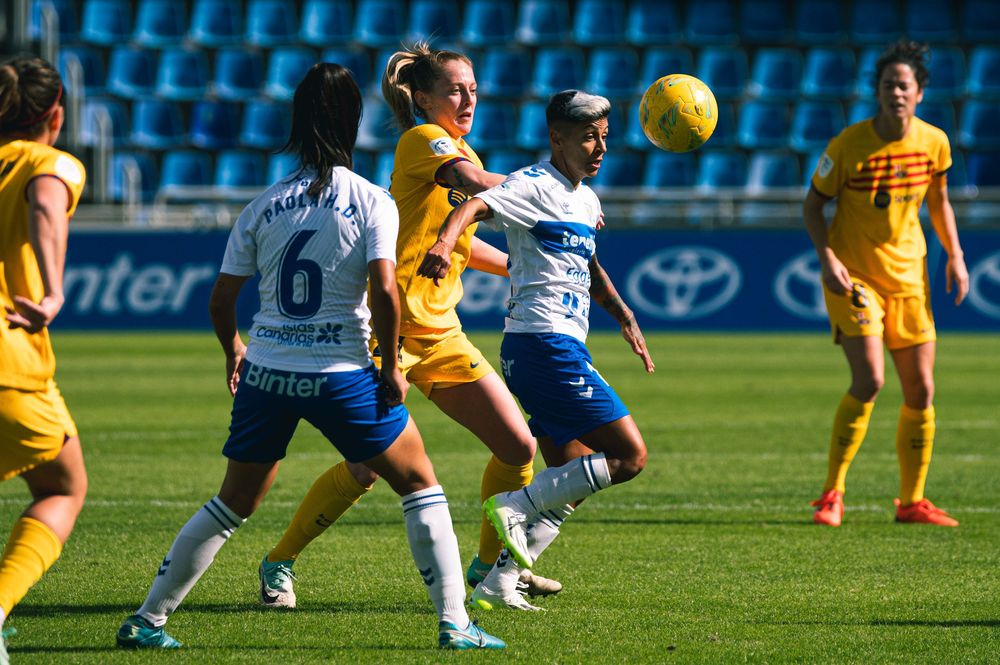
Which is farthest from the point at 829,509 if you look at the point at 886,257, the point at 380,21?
the point at 380,21

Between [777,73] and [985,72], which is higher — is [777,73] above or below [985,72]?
below

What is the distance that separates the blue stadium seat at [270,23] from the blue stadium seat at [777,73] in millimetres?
8750

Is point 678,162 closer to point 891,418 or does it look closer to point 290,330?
point 891,418

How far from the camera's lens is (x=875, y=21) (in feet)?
86.1

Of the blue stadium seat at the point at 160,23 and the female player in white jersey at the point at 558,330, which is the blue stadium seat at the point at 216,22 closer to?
the blue stadium seat at the point at 160,23

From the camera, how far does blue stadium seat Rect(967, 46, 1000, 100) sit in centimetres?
2525

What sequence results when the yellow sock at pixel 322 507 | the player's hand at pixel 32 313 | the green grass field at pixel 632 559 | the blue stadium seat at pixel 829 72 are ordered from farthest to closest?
1. the blue stadium seat at pixel 829 72
2. the yellow sock at pixel 322 507
3. the green grass field at pixel 632 559
4. the player's hand at pixel 32 313

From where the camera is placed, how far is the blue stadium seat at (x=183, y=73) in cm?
2489

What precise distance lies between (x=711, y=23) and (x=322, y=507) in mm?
22171

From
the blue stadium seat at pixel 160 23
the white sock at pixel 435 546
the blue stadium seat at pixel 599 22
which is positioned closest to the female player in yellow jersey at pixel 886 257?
the white sock at pixel 435 546

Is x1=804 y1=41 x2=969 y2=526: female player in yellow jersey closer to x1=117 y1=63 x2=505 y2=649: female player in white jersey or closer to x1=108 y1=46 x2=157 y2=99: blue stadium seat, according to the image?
x1=117 y1=63 x2=505 y2=649: female player in white jersey

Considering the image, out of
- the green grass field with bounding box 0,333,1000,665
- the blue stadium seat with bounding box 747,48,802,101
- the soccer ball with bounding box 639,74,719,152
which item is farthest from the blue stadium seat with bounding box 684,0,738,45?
the soccer ball with bounding box 639,74,719,152

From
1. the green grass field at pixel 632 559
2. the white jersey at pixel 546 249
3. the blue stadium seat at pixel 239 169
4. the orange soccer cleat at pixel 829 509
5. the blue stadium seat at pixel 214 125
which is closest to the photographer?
the green grass field at pixel 632 559

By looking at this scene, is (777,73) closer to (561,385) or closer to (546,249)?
(546,249)
